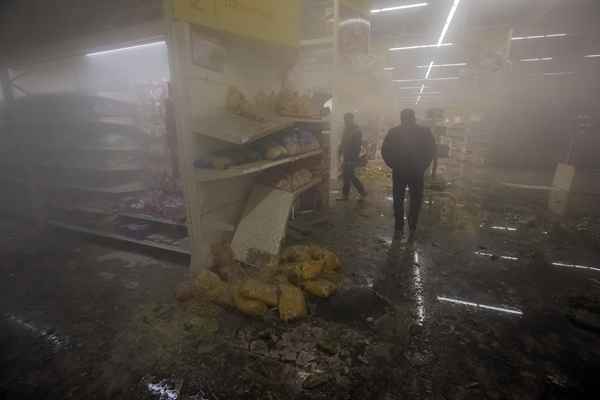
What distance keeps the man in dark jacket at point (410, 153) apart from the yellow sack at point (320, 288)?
1955 millimetres

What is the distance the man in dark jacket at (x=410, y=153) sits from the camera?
382 cm

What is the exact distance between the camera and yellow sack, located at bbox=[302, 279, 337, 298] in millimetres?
2752

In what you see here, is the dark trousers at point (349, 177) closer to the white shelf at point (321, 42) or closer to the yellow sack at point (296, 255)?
the white shelf at point (321, 42)

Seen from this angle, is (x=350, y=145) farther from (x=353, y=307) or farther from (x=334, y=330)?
(x=334, y=330)

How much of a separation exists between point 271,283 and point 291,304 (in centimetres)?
42

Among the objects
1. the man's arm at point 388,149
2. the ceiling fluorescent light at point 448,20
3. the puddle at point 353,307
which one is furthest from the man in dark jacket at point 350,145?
the ceiling fluorescent light at point 448,20

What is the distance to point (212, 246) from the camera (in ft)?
10.6

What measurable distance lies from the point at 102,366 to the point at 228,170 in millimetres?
1805

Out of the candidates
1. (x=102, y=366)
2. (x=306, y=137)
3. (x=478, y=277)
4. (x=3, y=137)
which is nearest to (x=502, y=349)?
(x=478, y=277)

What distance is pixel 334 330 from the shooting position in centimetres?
233

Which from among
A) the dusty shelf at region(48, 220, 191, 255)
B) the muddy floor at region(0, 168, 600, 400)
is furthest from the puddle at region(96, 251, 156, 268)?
the dusty shelf at region(48, 220, 191, 255)

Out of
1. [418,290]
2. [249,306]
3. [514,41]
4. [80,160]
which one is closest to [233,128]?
[249,306]

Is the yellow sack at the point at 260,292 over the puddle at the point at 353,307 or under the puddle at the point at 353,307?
over

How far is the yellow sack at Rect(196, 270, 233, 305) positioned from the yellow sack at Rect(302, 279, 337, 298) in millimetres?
758
